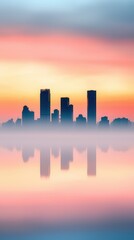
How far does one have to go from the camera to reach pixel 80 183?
67938 mm

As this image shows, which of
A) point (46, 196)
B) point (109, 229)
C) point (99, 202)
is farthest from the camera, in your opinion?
point (46, 196)

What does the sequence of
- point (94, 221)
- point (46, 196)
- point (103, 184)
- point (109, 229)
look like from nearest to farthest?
point (109, 229) → point (94, 221) → point (46, 196) → point (103, 184)

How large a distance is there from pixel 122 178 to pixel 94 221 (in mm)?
33007

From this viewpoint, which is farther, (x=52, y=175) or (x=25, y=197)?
(x=52, y=175)

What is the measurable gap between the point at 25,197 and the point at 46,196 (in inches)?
81.5

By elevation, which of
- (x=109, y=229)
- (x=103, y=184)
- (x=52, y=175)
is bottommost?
(x=109, y=229)

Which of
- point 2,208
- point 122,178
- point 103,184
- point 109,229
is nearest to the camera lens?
point 109,229

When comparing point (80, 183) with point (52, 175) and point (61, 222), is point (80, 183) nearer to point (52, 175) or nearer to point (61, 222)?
point (52, 175)

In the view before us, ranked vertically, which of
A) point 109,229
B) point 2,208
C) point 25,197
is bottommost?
point 109,229

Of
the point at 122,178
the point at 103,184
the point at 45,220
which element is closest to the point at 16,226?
the point at 45,220

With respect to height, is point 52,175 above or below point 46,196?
above

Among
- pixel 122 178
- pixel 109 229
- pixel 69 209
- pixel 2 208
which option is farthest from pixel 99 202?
pixel 122 178

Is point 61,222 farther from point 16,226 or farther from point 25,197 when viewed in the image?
point 25,197

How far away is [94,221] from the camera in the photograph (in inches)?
1652
